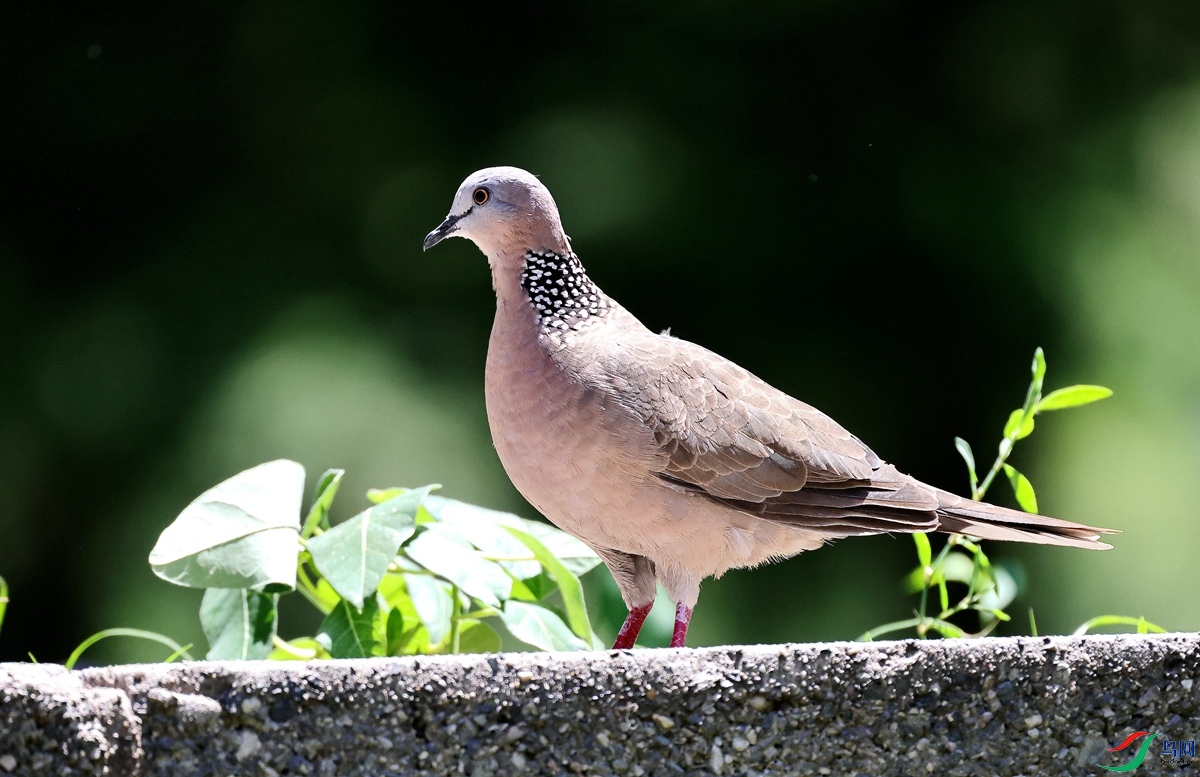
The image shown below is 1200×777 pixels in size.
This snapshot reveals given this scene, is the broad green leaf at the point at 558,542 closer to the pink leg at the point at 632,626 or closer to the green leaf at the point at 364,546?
the pink leg at the point at 632,626

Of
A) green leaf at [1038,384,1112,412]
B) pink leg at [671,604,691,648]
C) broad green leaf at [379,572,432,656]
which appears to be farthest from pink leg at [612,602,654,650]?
green leaf at [1038,384,1112,412]

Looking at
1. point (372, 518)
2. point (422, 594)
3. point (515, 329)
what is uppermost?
point (515, 329)

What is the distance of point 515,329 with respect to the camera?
6.52 ft

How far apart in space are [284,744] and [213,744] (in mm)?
58

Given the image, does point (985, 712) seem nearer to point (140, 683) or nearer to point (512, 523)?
point (140, 683)

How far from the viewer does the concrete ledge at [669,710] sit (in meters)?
1.01

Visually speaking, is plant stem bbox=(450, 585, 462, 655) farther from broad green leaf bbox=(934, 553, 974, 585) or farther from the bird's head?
broad green leaf bbox=(934, 553, 974, 585)

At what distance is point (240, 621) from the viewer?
74.9 inches

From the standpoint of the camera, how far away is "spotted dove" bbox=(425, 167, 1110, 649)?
6.14 ft

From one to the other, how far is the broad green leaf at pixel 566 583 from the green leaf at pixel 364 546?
7.8 inches

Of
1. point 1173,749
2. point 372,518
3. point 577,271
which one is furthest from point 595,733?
point 577,271

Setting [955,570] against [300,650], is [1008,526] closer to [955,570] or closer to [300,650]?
[955,570]

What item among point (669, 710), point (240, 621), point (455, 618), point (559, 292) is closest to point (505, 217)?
point (559, 292)

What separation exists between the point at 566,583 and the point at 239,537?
525 millimetres
